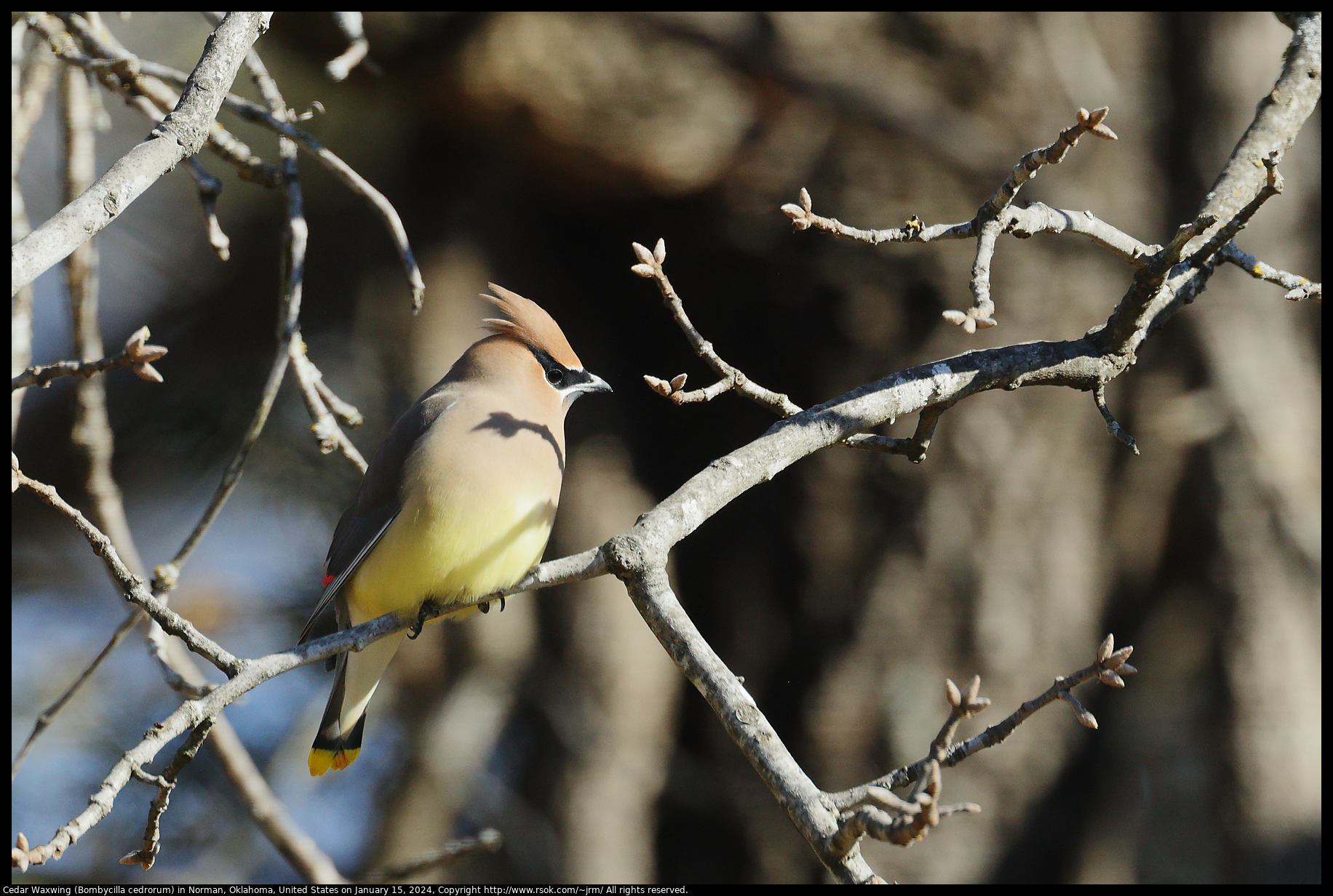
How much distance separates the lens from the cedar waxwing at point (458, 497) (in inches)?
104

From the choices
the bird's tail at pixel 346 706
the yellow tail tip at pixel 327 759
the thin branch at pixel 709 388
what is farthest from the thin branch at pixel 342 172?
the yellow tail tip at pixel 327 759

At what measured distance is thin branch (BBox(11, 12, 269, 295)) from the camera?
1.66 metres

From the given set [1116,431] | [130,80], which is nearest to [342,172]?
[130,80]

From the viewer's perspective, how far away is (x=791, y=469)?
500cm

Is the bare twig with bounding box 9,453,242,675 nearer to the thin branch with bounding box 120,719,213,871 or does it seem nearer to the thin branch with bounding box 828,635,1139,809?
the thin branch with bounding box 120,719,213,871

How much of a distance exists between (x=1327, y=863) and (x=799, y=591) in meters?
2.31

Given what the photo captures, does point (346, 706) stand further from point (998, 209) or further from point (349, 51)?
point (998, 209)

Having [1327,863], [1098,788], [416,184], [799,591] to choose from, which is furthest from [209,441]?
[1327,863]

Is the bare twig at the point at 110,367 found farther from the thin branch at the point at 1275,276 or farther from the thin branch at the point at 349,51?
the thin branch at the point at 1275,276

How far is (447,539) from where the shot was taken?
2.66 meters

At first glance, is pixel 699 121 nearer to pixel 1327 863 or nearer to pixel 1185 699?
pixel 1185 699

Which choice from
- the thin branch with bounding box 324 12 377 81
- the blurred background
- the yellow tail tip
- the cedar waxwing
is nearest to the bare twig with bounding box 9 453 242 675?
the cedar waxwing

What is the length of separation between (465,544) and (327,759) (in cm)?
94
